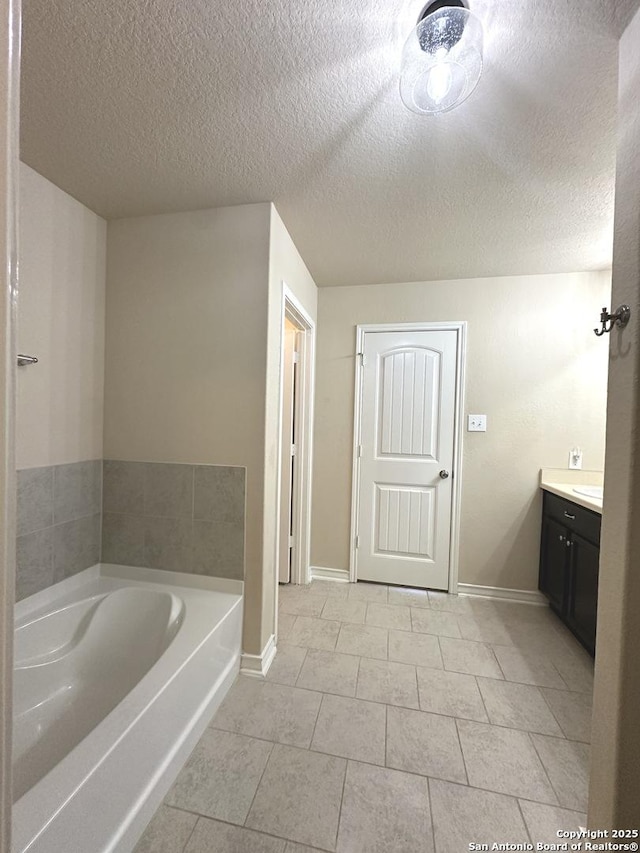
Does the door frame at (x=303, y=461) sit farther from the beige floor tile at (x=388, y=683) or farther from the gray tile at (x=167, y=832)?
the gray tile at (x=167, y=832)

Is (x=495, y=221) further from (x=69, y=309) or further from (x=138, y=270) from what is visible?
(x=69, y=309)

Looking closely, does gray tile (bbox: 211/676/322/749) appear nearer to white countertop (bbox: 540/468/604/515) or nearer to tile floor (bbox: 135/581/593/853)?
tile floor (bbox: 135/581/593/853)

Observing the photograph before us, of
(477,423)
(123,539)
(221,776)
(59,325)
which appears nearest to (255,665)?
(221,776)

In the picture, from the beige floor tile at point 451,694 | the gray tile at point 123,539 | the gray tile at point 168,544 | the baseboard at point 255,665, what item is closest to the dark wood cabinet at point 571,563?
the beige floor tile at point 451,694

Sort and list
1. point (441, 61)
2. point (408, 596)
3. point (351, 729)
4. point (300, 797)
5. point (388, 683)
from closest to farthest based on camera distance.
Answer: point (441, 61), point (300, 797), point (351, 729), point (388, 683), point (408, 596)

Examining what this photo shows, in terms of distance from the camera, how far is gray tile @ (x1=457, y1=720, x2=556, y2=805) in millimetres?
1242

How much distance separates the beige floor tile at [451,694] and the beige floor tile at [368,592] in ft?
2.37

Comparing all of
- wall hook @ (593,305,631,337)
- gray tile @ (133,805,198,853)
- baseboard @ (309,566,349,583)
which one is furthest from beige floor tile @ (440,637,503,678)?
wall hook @ (593,305,631,337)

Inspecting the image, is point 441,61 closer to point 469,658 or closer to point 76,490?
point 76,490

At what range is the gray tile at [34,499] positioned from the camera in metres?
1.59

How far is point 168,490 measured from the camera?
6.27 ft

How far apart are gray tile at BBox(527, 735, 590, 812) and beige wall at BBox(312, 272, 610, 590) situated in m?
1.21

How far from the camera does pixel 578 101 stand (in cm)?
117

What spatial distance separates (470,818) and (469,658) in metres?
0.84
